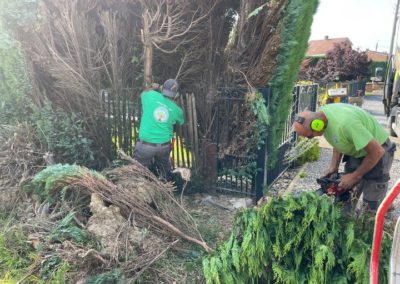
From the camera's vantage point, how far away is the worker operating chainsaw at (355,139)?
10.4 ft

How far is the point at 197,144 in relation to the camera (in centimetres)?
568

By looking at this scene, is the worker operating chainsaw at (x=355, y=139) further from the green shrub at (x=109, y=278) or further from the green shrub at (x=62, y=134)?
the green shrub at (x=62, y=134)

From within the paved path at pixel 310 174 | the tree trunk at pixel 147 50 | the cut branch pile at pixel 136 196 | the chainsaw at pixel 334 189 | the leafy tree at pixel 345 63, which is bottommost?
the paved path at pixel 310 174

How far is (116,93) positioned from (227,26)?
2.27m

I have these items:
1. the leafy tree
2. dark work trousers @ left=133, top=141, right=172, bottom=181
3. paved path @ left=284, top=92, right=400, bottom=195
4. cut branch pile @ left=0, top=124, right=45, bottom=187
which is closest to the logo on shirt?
dark work trousers @ left=133, top=141, right=172, bottom=181

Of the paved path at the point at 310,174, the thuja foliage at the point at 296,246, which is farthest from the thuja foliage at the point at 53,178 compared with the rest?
the paved path at the point at 310,174

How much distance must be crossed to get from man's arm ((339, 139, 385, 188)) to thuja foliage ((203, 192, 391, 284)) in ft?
2.50

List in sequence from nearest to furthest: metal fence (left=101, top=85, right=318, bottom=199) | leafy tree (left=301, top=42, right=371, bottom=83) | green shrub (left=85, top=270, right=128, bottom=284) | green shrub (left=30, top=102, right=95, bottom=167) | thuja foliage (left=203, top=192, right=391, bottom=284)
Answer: thuja foliage (left=203, top=192, right=391, bottom=284), green shrub (left=85, top=270, right=128, bottom=284), metal fence (left=101, top=85, right=318, bottom=199), green shrub (left=30, top=102, right=95, bottom=167), leafy tree (left=301, top=42, right=371, bottom=83)

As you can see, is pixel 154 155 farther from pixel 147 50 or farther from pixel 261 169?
pixel 147 50

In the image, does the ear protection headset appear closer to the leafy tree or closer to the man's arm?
the man's arm

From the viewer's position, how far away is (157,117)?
507 cm

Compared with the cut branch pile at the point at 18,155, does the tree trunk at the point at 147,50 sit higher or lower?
higher

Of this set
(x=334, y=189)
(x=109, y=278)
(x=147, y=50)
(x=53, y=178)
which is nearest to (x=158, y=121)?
(x=147, y=50)

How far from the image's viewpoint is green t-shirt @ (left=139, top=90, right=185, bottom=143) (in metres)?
5.06
